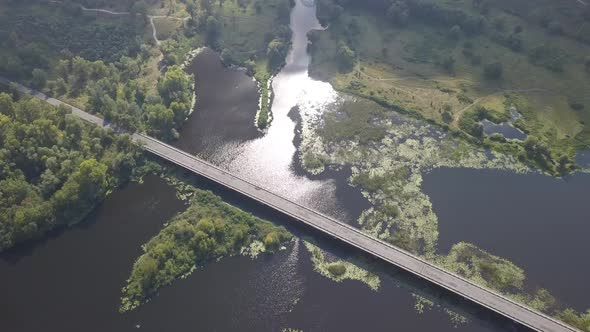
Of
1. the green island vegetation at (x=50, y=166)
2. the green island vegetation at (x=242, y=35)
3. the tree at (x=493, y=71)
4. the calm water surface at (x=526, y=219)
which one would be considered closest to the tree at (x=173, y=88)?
the green island vegetation at (x=242, y=35)

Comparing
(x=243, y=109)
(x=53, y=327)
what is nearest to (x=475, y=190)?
(x=243, y=109)

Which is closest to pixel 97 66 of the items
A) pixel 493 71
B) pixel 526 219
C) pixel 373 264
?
pixel 373 264

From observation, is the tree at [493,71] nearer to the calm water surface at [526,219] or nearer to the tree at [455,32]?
the tree at [455,32]

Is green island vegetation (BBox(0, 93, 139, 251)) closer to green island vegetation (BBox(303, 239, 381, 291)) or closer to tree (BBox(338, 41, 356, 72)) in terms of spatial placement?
green island vegetation (BBox(303, 239, 381, 291))

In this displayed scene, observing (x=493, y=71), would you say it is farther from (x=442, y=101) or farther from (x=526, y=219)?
(x=526, y=219)

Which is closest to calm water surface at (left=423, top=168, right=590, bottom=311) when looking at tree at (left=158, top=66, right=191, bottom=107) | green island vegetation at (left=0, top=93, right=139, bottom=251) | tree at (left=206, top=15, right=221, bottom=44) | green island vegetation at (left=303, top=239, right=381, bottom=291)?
green island vegetation at (left=303, top=239, right=381, bottom=291)

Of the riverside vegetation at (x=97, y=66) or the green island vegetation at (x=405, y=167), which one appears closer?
the green island vegetation at (x=405, y=167)

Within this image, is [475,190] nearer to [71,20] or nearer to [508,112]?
[508,112]
